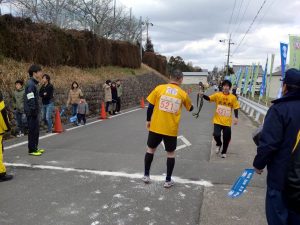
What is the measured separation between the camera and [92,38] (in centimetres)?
2253

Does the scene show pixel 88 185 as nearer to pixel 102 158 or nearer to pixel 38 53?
pixel 102 158

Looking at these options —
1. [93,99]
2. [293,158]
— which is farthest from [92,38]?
[293,158]

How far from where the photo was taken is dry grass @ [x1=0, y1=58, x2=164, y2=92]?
1180cm

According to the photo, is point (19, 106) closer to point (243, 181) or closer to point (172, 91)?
point (172, 91)

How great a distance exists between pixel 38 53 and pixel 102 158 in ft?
32.2

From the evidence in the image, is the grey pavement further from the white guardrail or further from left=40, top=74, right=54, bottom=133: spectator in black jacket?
the white guardrail

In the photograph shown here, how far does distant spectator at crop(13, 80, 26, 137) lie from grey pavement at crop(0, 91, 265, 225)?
1.32 metres

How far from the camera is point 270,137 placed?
294 centimetres

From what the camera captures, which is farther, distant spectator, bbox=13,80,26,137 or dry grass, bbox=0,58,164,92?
dry grass, bbox=0,58,164,92

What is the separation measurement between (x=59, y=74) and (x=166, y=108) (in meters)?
12.0

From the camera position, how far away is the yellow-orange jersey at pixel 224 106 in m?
8.06

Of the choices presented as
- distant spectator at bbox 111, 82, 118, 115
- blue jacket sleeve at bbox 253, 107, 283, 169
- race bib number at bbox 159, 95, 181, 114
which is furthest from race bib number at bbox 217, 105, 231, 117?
distant spectator at bbox 111, 82, 118, 115

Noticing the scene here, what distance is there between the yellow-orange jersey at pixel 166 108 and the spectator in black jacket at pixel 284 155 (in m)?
2.73

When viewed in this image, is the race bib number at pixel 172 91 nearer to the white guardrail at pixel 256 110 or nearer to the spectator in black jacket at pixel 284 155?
the spectator in black jacket at pixel 284 155
